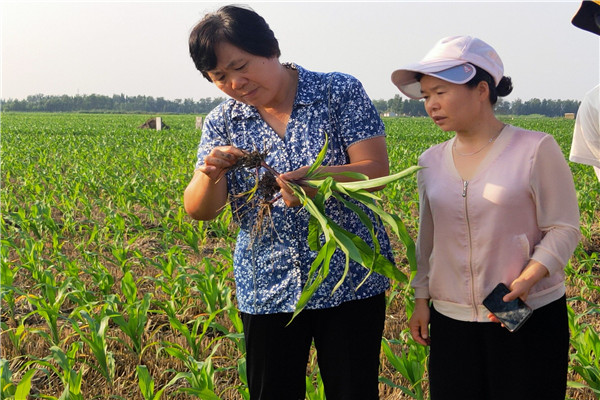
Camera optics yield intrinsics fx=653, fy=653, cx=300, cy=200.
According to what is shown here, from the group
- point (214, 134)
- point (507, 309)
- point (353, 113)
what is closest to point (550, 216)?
point (507, 309)

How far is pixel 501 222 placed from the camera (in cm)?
173

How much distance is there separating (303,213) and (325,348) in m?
0.40

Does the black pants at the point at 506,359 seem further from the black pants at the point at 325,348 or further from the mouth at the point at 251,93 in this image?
the mouth at the point at 251,93

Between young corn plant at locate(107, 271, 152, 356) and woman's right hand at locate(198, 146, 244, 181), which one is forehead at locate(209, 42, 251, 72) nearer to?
woman's right hand at locate(198, 146, 244, 181)

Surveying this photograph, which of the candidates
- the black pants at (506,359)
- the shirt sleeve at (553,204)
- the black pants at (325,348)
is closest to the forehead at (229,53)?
the black pants at (325,348)

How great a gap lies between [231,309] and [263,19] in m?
1.71

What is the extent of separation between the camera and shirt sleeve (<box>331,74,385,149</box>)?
184 cm

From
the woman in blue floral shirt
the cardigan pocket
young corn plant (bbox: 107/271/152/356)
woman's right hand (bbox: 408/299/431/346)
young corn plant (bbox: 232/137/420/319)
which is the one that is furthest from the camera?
young corn plant (bbox: 107/271/152/356)

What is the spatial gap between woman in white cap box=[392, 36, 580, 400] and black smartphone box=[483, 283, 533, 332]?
22mm

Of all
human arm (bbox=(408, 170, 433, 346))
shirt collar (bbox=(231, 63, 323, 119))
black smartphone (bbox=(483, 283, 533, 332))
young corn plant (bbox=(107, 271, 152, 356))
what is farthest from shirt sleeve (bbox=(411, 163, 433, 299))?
young corn plant (bbox=(107, 271, 152, 356))

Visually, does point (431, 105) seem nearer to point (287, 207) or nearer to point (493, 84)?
point (493, 84)

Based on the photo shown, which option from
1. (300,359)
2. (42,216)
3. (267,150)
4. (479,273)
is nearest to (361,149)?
(267,150)

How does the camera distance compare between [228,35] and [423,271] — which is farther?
[423,271]

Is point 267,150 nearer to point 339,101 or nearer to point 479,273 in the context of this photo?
point 339,101
